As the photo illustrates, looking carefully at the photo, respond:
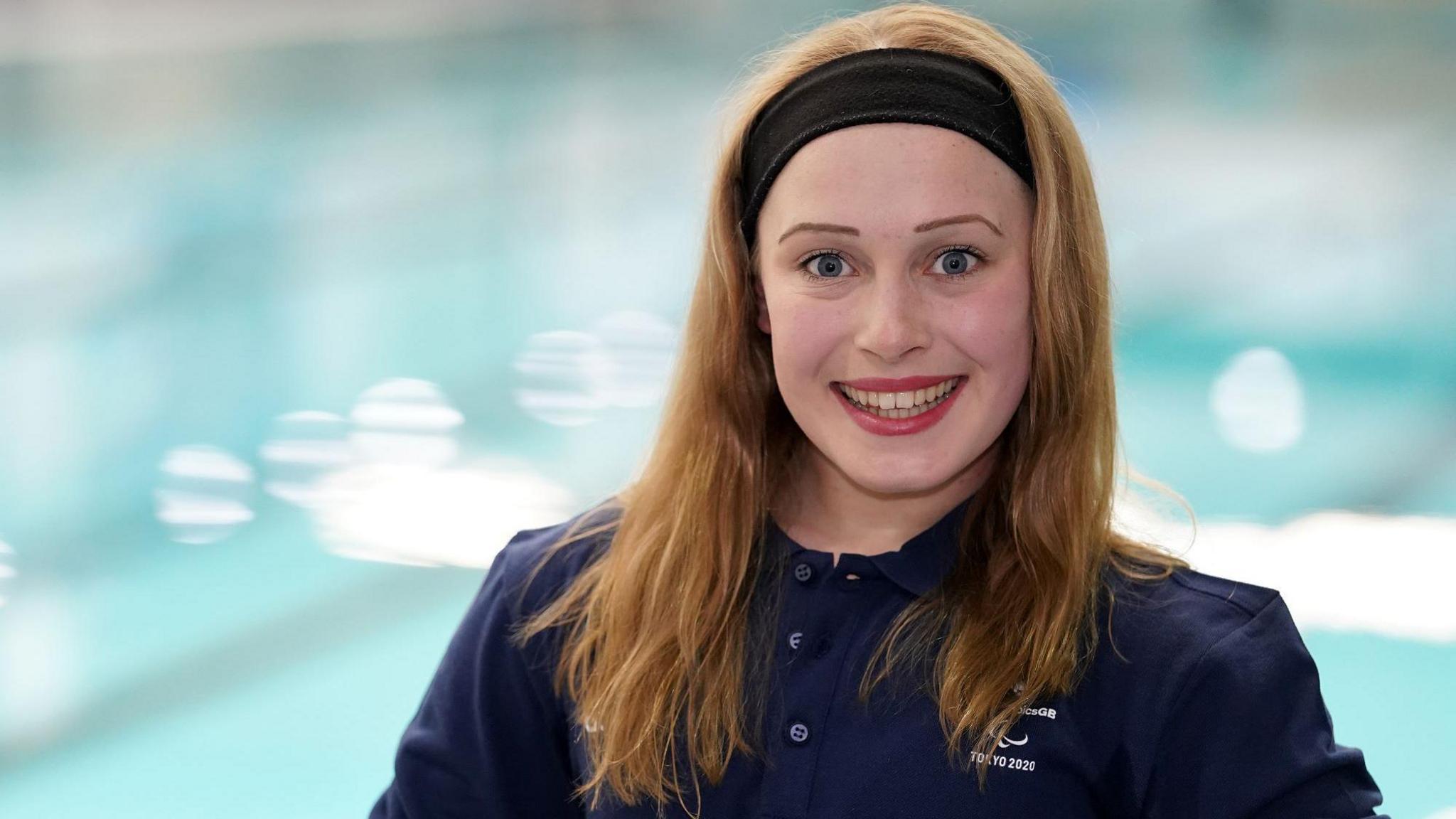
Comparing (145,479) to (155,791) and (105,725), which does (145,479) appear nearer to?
(105,725)

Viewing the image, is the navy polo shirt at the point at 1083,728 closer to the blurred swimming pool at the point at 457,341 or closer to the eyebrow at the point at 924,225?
the eyebrow at the point at 924,225

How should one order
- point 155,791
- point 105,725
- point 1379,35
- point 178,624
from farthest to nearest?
point 1379,35 → point 178,624 → point 105,725 → point 155,791

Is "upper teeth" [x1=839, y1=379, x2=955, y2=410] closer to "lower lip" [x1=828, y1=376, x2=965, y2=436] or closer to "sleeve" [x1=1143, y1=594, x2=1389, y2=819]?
"lower lip" [x1=828, y1=376, x2=965, y2=436]

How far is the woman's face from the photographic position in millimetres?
1344

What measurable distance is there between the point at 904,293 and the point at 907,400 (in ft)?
0.31

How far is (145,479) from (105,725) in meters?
0.92

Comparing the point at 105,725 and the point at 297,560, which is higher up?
the point at 297,560

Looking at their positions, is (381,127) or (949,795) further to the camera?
(381,127)

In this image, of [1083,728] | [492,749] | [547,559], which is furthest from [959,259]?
[492,749]

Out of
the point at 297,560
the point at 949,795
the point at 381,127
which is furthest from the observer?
the point at 381,127

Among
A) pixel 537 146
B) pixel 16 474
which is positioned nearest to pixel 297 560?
pixel 16 474

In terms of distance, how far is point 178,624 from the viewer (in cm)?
321

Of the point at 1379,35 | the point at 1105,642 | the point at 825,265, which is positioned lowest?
the point at 1105,642

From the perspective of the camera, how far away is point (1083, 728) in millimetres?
1316
